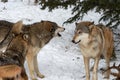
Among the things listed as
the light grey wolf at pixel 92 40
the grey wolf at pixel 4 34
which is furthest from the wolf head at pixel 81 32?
the grey wolf at pixel 4 34

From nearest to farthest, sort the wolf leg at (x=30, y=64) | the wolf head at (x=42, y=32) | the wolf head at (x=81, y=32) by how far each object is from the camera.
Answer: the wolf head at (x=81, y=32) → the wolf leg at (x=30, y=64) → the wolf head at (x=42, y=32)

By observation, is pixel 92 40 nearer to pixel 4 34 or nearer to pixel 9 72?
pixel 4 34

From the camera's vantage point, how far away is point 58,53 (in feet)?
38.1

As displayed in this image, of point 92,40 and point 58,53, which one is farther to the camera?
point 58,53

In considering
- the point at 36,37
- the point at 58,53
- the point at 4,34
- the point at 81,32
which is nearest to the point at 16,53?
the point at 81,32

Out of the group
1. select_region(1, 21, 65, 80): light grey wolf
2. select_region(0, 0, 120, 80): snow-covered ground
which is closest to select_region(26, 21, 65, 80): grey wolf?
select_region(1, 21, 65, 80): light grey wolf

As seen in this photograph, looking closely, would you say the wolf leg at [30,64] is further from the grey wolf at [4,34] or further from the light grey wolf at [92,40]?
the light grey wolf at [92,40]

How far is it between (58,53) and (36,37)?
7.35 ft

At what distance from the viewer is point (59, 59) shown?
11.1m

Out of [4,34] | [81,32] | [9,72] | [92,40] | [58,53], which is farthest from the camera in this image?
[58,53]

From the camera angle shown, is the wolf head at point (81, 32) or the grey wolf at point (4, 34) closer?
the wolf head at point (81, 32)

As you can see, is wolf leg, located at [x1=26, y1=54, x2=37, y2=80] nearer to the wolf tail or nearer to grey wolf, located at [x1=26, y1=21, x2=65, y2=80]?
grey wolf, located at [x1=26, y1=21, x2=65, y2=80]

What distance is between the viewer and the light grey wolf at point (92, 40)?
8.69m

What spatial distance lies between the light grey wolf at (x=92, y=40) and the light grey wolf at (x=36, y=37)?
1.08m
